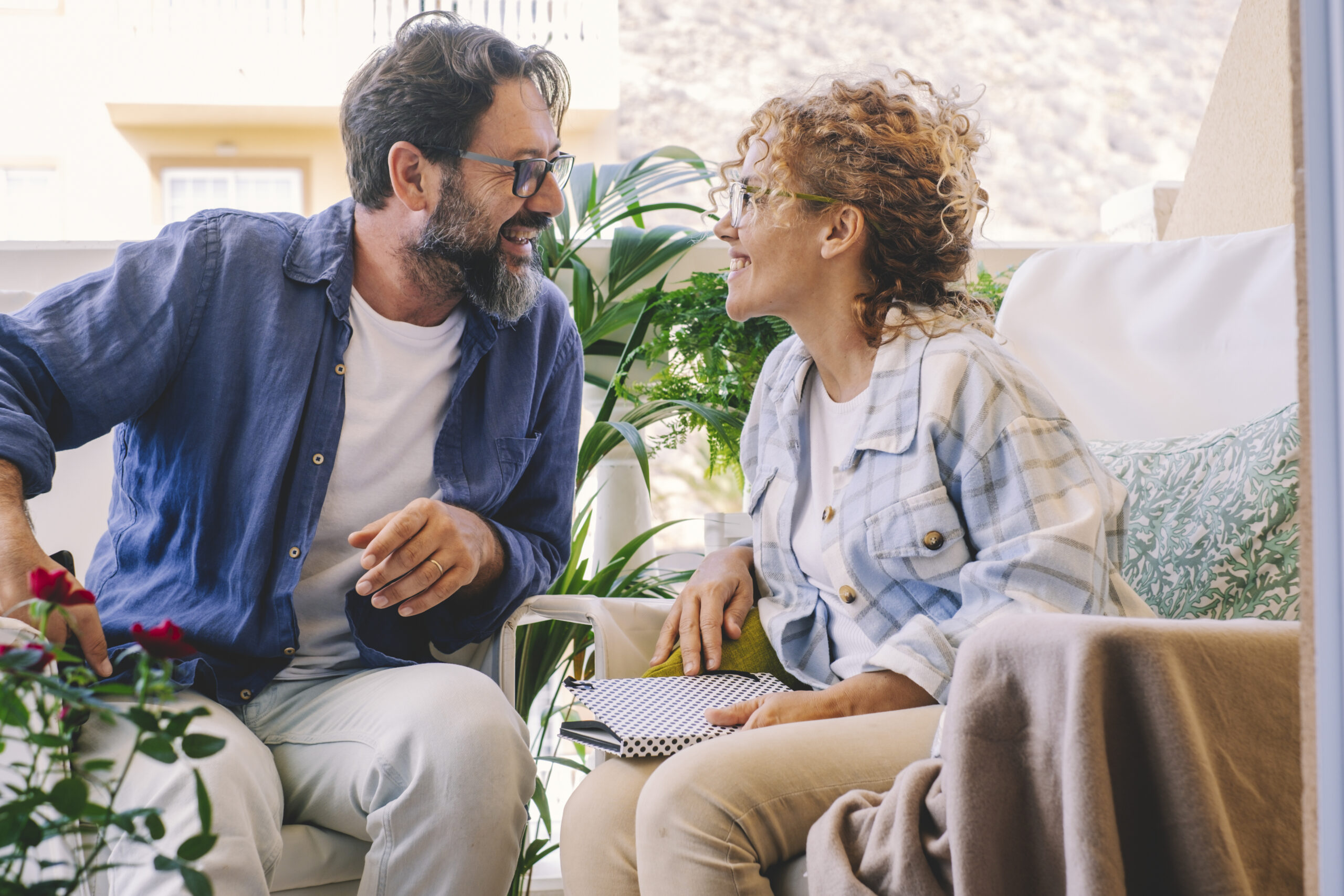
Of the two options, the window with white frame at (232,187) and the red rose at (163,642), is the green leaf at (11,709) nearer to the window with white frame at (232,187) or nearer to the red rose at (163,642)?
the red rose at (163,642)

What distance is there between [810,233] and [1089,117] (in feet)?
39.1

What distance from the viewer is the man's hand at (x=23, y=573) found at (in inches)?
42.2

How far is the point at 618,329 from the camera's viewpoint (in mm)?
2283

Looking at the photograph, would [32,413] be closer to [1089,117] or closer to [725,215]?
[725,215]

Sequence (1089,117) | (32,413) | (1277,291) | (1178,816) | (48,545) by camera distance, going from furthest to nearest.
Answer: (1089,117) < (48,545) < (1277,291) < (32,413) < (1178,816)

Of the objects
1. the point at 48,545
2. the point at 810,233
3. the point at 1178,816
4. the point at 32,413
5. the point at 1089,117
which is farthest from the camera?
the point at 1089,117

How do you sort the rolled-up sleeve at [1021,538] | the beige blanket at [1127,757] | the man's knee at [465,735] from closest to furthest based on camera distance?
1. the beige blanket at [1127,757]
2. the rolled-up sleeve at [1021,538]
3. the man's knee at [465,735]

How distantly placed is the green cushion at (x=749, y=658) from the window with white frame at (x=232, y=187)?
28.2 ft

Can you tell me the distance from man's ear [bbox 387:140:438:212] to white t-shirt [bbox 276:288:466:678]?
171mm

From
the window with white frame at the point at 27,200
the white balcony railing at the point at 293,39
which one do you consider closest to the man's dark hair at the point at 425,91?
the white balcony railing at the point at 293,39

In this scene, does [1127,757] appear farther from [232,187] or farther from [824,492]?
[232,187]

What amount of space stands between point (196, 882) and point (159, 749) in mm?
69

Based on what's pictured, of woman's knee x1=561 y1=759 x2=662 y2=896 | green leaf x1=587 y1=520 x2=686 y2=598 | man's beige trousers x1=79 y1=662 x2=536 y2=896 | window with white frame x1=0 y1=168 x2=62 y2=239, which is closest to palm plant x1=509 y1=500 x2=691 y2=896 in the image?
green leaf x1=587 y1=520 x2=686 y2=598

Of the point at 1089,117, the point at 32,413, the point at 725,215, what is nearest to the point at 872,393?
the point at 725,215
